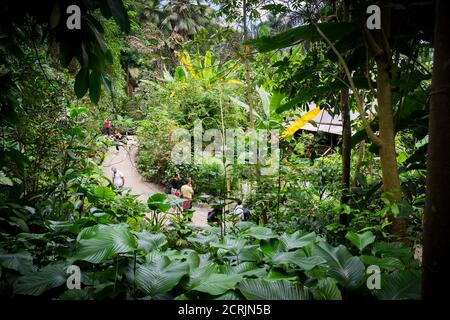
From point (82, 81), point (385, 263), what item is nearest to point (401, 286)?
point (385, 263)

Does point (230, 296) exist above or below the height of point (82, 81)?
below

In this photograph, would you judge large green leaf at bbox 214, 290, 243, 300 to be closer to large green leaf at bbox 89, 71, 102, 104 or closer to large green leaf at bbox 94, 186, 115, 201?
large green leaf at bbox 89, 71, 102, 104

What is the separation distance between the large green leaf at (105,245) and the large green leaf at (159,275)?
0.33 feet

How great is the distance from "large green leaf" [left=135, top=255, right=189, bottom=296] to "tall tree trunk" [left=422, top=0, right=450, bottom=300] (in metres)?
0.71

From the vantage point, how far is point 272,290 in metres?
0.99

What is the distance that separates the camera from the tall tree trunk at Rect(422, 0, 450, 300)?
723 millimetres

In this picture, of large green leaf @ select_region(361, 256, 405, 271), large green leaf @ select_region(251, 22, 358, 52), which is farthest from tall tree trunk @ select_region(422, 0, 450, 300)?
large green leaf @ select_region(251, 22, 358, 52)

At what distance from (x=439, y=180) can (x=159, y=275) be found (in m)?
0.86

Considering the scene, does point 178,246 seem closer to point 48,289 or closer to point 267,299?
point 48,289

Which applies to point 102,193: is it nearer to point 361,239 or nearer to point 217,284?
point 217,284

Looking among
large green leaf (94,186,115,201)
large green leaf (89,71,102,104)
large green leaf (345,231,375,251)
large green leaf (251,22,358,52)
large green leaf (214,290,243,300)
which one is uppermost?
large green leaf (251,22,358,52)

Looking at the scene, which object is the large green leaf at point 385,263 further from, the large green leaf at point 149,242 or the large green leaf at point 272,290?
the large green leaf at point 149,242

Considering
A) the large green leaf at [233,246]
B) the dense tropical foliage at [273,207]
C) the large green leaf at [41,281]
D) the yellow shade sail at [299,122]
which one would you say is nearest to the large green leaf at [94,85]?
the dense tropical foliage at [273,207]
